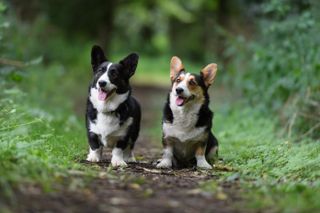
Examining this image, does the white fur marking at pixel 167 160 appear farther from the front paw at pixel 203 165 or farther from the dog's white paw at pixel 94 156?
the dog's white paw at pixel 94 156

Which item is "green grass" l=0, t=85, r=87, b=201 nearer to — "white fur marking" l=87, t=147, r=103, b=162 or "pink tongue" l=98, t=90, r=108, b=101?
"white fur marking" l=87, t=147, r=103, b=162

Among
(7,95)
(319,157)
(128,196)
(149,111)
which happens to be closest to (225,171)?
(319,157)

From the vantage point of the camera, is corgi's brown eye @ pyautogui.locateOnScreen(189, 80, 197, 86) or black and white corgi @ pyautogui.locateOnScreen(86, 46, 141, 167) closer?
black and white corgi @ pyautogui.locateOnScreen(86, 46, 141, 167)

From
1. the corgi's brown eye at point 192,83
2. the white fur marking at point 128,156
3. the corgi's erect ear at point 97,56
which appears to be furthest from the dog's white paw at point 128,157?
the corgi's brown eye at point 192,83

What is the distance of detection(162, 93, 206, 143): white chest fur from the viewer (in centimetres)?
694

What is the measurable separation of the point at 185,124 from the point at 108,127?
86cm

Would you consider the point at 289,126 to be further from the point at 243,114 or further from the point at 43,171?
the point at 43,171

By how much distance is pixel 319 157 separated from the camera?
6.30 metres

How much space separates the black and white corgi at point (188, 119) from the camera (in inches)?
270

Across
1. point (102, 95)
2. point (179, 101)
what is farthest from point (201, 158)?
point (102, 95)

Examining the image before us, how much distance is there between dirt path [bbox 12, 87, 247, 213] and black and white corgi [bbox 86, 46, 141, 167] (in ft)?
1.82

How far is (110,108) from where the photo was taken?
6.74m

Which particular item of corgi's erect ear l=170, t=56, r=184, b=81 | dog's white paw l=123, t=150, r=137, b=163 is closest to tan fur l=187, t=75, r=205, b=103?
corgi's erect ear l=170, t=56, r=184, b=81

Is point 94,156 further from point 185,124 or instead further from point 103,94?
point 185,124
